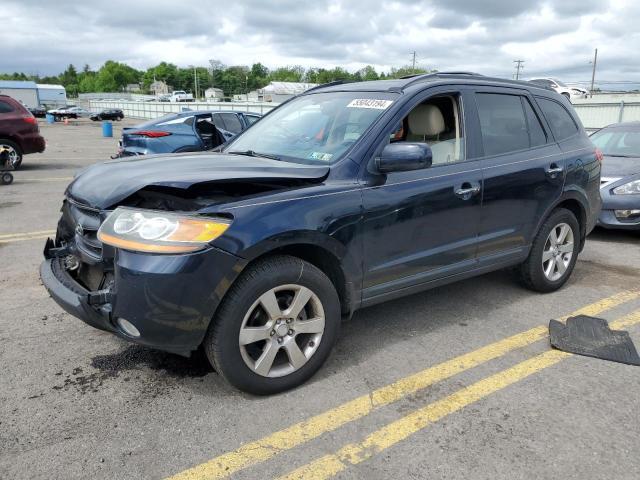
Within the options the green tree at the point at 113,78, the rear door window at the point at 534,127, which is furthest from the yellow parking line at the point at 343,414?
the green tree at the point at 113,78

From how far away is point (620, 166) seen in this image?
7223 mm

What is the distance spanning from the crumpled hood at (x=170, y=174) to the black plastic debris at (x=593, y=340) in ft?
6.87

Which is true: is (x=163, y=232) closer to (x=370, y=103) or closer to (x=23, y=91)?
(x=370, y=103)

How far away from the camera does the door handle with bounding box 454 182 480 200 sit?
369 centimetres

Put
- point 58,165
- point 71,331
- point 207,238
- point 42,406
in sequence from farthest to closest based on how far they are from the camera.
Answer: point 58,165
point 71,331
point 42,406
point 207,238

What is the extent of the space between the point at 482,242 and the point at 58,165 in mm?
13469

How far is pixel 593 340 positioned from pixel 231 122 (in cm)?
936

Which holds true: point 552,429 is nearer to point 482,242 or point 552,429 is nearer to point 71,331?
point 482,242

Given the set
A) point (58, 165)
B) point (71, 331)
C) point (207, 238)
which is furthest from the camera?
point (58, 165)

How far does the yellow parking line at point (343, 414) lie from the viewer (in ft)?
7.93

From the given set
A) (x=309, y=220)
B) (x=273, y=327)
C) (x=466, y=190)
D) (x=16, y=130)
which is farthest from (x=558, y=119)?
(x=16, y=130)

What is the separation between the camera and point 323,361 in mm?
3172

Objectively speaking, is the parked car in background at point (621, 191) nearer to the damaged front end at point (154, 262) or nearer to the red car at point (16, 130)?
the damaged front end at point (154, 262)

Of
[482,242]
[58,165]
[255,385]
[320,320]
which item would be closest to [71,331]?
[255,385]
